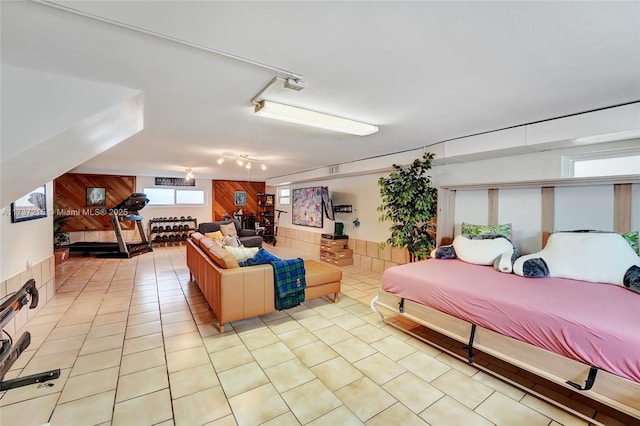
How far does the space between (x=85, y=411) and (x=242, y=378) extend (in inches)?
40.6

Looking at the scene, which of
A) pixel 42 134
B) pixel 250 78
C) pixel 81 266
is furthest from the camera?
pixel 81 266

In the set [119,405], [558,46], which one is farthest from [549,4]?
[119,405]

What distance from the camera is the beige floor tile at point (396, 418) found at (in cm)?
173

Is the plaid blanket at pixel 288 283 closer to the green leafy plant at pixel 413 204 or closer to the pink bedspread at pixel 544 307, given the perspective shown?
the pink bedspread at pixel 544 307

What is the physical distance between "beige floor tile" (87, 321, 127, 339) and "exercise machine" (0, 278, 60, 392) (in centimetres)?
63

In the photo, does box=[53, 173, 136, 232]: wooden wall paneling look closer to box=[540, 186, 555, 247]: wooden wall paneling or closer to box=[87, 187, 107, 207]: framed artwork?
box=[87, 187, 107, 207]: framed artwork

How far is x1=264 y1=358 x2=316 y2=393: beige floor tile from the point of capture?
2.08m

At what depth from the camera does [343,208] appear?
6410 millimetres

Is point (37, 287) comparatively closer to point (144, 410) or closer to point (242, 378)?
point (144, 410)

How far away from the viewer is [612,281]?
235 centimetres

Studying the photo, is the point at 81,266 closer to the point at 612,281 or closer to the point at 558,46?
the point at 558,46

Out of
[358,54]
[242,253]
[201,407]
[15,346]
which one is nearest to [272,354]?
[201,407]

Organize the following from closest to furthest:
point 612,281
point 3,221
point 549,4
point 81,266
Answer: point 549,4
point 612,281
point 3,221
point 81,266

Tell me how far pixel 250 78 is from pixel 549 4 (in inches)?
68.9
